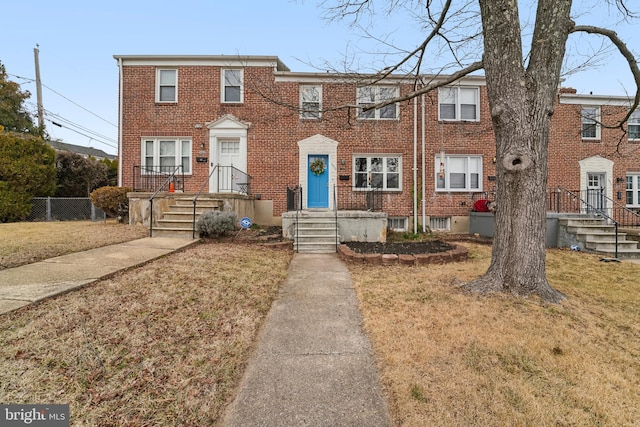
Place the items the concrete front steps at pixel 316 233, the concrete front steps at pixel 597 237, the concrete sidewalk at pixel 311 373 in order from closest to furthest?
the concrete sidewalk at pixel 311 373 → the concrete front steps at pixel 316 233 → the concrete front steps at pixel 597 237

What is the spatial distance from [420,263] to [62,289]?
589 cm

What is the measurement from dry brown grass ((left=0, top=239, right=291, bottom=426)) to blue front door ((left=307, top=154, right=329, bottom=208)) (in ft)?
24.5

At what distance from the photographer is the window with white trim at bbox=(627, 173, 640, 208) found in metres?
12.5

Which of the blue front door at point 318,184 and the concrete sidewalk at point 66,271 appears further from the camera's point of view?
the blue front door at point 318,184

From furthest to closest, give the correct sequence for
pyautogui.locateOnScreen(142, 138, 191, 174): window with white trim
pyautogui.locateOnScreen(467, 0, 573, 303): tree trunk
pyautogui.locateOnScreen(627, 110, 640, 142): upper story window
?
pyautogui.locateOnScreen(627, 110, 640, 142): upper story window
pyautogui.locateOnScreen(142, 138, 191, 174): window with white trim
pyautogui.locateOnScreen(467, 0, 573, 303): tree trunk

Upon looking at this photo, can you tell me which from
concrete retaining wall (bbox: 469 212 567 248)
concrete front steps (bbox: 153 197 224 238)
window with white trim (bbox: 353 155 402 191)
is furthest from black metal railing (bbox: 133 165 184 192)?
concrete retaining wall (bbox: 469 212 567 248)

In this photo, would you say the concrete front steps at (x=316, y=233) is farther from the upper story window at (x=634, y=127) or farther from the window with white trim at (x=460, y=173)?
the upper story window at (x=634, y=127)

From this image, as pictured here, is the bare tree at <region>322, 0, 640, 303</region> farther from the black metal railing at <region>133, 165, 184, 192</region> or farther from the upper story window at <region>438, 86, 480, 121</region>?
the black metal railing at <region>133, 165, 184, 192</region>

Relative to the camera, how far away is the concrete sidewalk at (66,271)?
3430mm

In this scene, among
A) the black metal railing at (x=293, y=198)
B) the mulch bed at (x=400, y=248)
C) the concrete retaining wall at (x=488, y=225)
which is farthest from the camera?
the black metal railing at (x=293, y=198)

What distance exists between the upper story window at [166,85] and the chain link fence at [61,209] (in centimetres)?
528

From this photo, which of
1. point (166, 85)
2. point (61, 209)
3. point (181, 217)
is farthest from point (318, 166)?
point (61, 209)

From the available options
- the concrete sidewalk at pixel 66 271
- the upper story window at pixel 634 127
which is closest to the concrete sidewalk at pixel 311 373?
the concrete sidewalk at pixel 66 271

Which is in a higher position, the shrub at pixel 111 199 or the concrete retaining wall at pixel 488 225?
the shrub at pixel 111 199
